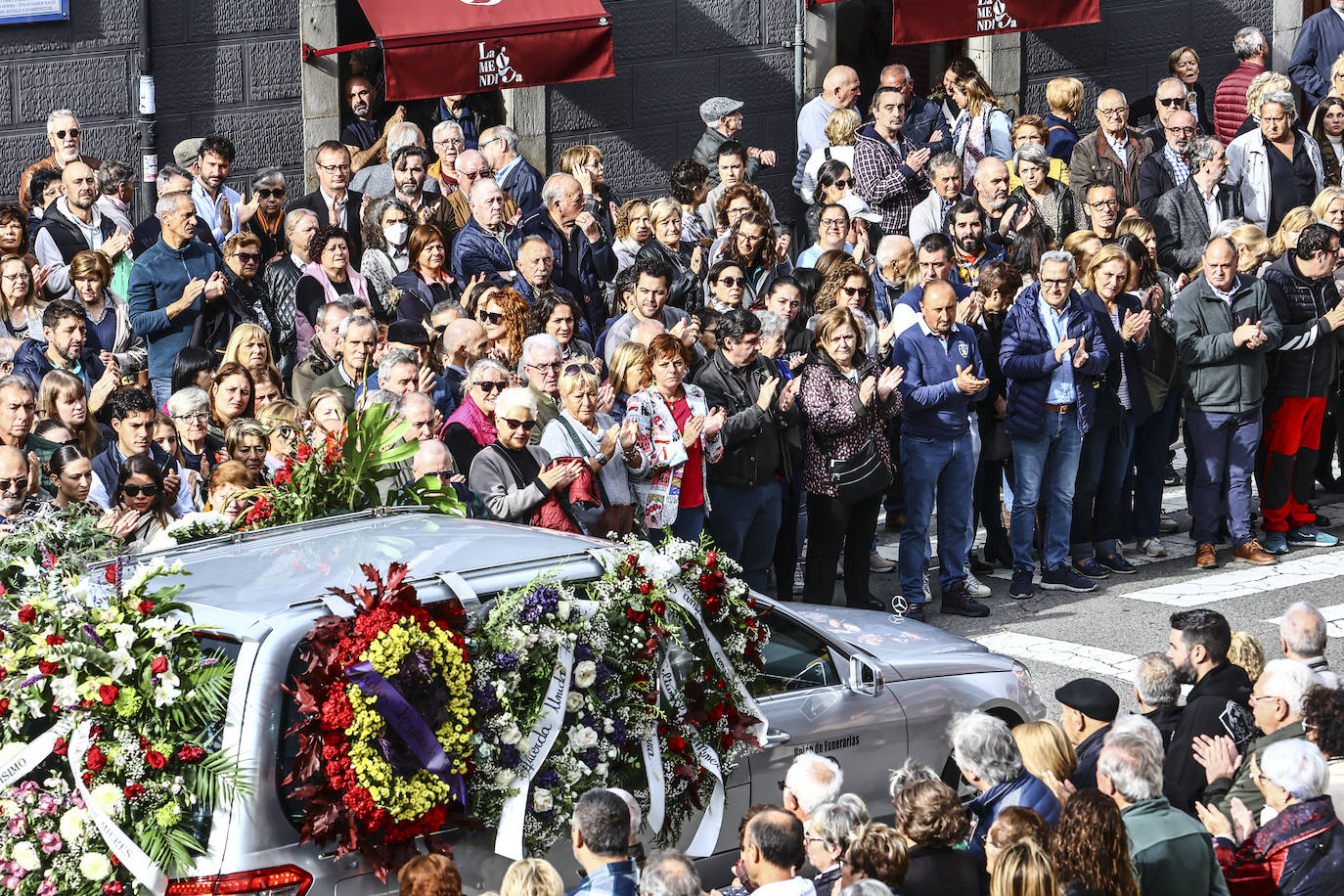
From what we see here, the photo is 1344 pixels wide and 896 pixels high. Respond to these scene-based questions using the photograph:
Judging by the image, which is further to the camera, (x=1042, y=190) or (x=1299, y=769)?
(x=1042, y=190)

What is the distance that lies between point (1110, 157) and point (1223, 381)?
374 centimetres

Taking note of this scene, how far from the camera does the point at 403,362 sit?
988 cm

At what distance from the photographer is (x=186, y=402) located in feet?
32.0

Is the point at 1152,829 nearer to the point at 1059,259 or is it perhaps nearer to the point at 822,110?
the point at 1059,259

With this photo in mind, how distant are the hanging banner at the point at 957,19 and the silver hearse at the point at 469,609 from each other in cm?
972

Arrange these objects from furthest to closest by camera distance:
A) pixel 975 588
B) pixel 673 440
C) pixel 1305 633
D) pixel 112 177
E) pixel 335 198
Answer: pixel 335 198
pixel 112 177
pixel 975 588
pixel 673 440
pixel 1305 633

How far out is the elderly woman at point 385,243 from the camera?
12.2m

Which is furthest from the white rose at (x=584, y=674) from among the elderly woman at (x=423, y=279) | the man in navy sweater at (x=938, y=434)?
the elderly woman at (x=423, y=279)

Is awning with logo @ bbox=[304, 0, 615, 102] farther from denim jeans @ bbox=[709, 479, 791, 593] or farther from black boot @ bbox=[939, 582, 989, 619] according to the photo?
black boot @ bbox=[939, 582, 989, 619]

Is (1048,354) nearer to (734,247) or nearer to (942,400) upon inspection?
(942,400)

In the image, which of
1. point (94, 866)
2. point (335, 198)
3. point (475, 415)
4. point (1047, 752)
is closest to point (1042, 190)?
point (335, 198)

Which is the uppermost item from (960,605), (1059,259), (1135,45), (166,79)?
(1135,45)

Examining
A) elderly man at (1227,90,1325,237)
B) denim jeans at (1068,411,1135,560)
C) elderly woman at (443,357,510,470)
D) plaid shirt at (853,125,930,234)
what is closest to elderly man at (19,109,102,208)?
elderly woman at (443,357,510,470)

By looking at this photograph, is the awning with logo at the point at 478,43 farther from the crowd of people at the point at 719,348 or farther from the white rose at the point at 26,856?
the white rose at the point at 26,856
